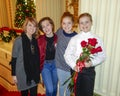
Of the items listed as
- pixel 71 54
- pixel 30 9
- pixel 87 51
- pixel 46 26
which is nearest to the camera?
pixel 87 51

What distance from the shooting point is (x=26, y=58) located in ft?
7.47

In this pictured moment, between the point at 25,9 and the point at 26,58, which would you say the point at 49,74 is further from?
the point at 25,9

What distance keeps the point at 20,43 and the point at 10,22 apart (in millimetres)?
3299

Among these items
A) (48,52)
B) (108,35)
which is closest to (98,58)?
(108,35)

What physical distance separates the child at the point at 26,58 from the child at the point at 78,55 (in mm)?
474

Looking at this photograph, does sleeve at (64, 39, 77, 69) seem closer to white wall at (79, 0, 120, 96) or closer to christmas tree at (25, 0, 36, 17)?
white wall at (79, 0, 120, 96)

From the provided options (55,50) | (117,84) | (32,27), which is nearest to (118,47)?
(117,84)

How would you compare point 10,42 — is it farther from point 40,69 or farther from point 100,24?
point 100,24

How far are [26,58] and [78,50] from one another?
65cm

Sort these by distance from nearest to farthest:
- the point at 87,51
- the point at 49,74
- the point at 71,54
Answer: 1. the point at 87,51
2. the point at 71,54
3. the point at 49,74

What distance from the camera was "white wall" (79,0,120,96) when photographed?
205 centimetres

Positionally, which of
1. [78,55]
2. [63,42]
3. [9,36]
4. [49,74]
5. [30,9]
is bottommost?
[49,74]

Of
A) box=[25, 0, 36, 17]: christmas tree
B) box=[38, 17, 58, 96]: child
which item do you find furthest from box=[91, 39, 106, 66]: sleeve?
Answer: box=[25, 0, 36, 17]: christmas tree

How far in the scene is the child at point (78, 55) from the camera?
6.39 feet
